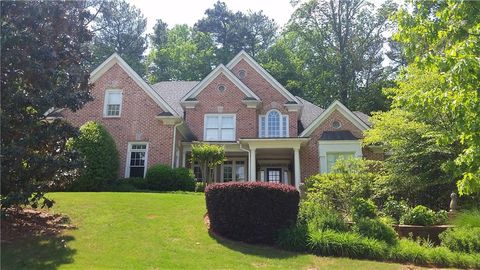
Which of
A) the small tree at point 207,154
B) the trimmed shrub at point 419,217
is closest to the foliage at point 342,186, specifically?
the trimmed shrub at point 419,217

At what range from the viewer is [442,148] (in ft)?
49.5

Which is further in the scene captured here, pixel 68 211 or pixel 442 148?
pixel 442 148

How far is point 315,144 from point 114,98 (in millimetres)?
11244

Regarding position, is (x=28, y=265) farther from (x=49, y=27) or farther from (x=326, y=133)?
(x=326, y=133)

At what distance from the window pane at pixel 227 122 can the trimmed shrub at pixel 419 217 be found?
1359cm

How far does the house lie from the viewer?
22.1 meters

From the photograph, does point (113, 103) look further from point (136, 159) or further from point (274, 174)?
point (274, 174)

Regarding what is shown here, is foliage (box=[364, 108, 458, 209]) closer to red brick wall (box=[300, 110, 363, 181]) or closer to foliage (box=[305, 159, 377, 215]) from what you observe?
foliage (box=[305, 159, 377, 215])

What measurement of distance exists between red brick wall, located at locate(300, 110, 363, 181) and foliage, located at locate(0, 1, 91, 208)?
14.1 metres

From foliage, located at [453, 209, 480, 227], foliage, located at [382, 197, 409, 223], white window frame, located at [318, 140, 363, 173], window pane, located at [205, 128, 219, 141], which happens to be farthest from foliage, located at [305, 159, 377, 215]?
window pane, located at [205, 128, 219, 141]

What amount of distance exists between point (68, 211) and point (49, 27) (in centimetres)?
520

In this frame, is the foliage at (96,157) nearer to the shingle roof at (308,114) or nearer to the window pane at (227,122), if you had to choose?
the window pane at (227,122)

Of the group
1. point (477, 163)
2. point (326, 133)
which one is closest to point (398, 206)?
point (477, 163)

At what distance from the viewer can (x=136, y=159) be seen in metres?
22.2
